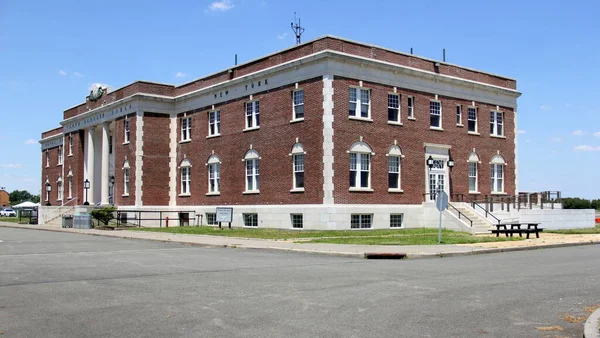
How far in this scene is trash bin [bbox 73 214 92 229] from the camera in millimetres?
41219

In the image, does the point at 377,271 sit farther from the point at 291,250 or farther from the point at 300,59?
the point at 300,59

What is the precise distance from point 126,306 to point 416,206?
26914 mm

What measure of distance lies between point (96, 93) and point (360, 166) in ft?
91.6

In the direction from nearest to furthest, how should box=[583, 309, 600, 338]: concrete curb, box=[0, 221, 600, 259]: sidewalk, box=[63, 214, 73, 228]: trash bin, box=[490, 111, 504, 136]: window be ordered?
box=[583, 309, 600, 338]: concrete curb, box=[0, 221, 600, 259]: sidewalk, box=[490, 111, 504, 136]: window, box=[63, 214, 73, 228]: trash bin

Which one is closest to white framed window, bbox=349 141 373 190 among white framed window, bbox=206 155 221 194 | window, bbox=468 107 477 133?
window, bbox=468 107 477 133

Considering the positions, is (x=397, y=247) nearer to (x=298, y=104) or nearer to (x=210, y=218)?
(x=298, y=104)

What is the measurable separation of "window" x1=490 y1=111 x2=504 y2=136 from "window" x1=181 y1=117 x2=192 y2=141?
2115 centimetres

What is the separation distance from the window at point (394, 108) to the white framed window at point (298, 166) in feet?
18.4

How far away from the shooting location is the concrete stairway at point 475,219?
32.6 meters

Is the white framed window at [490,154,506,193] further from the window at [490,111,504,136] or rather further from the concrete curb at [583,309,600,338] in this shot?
the concrete curb at [583,309,600,338]

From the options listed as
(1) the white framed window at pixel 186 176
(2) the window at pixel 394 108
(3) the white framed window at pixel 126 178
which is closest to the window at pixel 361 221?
(2) the window at pixel 394 108

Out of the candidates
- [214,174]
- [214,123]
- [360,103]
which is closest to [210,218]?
[214,174]

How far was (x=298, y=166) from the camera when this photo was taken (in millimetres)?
33594

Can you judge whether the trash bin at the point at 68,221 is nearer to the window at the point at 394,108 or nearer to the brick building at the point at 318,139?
the brick building at the point at 318,139
